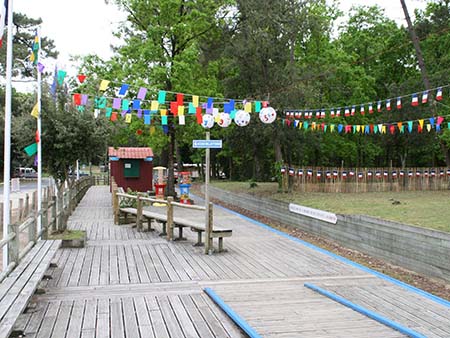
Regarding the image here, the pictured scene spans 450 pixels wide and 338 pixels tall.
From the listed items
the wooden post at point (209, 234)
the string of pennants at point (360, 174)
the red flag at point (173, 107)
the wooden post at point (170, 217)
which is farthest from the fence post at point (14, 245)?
the string of pennants at point (360, 174)

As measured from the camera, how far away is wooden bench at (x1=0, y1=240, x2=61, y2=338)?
12.1 ft

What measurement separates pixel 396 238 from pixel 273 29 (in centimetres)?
1115

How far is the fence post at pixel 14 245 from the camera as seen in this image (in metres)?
5.34

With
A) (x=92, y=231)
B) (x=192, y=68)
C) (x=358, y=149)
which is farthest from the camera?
(x=358, y=149)

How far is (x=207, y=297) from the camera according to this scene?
5.72m

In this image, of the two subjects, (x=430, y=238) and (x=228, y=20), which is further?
(x=228, y=20)

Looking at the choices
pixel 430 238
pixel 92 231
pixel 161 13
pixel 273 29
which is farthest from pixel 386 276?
pixel 161 13

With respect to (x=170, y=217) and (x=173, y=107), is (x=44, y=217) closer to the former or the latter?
(x=170, y=217)

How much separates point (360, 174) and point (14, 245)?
18442 mm

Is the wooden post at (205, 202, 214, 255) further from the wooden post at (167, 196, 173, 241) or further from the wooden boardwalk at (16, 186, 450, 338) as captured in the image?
the wooden post at (167, 196, 173, 241)

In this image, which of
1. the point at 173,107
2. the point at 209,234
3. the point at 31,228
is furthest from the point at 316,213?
the point at 31,228

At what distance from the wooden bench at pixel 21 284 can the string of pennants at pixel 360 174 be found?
1297cm

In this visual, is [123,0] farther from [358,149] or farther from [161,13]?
[358,149]

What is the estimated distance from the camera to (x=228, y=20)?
2055 centimetres
